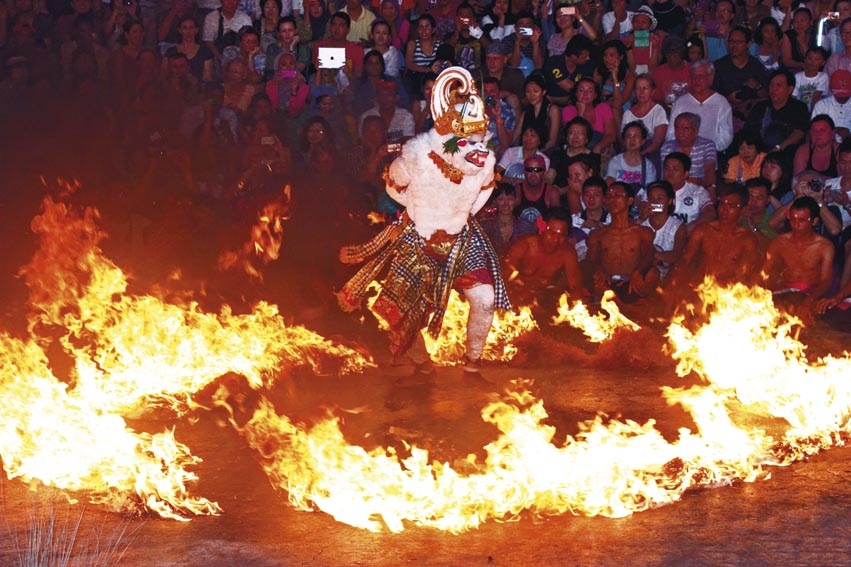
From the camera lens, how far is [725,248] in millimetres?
8664

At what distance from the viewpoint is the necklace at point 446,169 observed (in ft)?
21.9

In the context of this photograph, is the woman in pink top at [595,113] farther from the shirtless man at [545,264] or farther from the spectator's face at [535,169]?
the shirtless man at [545,264]

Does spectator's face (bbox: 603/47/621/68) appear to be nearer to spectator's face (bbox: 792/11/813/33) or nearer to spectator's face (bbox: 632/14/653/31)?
spectator's face (bbox: 632/14/653/31)

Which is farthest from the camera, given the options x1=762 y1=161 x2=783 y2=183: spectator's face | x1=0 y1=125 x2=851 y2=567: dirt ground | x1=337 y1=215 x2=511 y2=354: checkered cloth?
x1=762 y1=161 x2=783 y2=183: spectator's face

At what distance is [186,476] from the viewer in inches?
210

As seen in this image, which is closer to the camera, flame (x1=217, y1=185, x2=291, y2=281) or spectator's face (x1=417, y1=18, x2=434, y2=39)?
flame (x1=217, y1=185, x2=291, y2=281)

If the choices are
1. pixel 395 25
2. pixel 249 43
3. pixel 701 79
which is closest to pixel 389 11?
pixel 395 25

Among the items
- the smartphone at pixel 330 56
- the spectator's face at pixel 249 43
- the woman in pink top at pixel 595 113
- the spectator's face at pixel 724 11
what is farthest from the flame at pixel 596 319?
the spectator's face at pixel 249 43

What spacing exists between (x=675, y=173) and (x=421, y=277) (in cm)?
329

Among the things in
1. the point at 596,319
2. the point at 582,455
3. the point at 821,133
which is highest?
the point at 821,133

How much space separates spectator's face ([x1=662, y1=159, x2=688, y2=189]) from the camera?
924cm

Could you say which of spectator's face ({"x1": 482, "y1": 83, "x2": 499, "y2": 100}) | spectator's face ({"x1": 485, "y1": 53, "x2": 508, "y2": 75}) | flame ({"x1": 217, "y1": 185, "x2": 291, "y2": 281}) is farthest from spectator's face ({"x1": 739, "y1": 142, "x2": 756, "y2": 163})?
flame ({"x1": 217, "y1": 185, "x2": 291, "y2": 281})

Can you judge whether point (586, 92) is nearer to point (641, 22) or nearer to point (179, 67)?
point (641, 22)

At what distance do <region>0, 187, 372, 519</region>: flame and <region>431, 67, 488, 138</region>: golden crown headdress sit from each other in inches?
71.0
